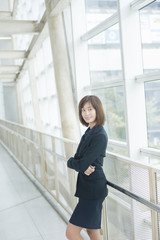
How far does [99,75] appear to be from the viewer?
6910mm

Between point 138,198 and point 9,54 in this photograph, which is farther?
point 9,54

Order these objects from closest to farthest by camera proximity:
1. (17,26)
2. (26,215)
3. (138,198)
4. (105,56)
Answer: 1. (138,198)
2. (26,215)
3. (105,56)
4. (17,26)

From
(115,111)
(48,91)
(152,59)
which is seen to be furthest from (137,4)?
(48,91)

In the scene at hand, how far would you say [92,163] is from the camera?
2.17 meters

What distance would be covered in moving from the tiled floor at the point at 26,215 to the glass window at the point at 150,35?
312cm

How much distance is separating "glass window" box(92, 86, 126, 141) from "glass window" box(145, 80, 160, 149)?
0.98 metres

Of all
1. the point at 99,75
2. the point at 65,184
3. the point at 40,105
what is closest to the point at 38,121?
the point at 40,105

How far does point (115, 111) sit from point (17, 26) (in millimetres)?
3945

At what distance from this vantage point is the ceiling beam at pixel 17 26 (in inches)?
301

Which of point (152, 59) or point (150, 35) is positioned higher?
point (150, 35)

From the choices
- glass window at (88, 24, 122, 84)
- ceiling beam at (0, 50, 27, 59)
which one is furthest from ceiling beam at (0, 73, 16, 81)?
glass window at (88, 24, 122, 84)

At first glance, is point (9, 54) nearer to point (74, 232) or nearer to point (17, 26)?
point (17, 26)

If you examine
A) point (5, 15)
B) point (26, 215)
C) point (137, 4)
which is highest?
point (5, 15)

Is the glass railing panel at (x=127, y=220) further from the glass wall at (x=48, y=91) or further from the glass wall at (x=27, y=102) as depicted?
the glass wall at (x=27, y=102)
